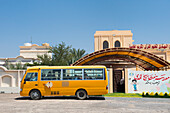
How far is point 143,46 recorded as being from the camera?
45438 mm

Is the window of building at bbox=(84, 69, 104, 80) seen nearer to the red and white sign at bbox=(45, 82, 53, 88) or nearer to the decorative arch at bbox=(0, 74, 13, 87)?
the red and white sign at bbox=(45, 82, 53, 88)

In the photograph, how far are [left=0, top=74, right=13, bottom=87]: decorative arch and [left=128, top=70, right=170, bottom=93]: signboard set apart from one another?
547 inches

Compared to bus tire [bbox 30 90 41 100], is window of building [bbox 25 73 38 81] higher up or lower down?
higher up

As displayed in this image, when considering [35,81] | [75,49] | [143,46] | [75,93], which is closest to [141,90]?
[75,93]

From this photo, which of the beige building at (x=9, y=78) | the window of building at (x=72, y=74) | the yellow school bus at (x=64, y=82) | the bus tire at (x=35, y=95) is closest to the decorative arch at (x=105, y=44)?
the beige building at (x=9, y=78)

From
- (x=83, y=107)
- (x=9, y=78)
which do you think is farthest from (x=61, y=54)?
(x=83, y=107)

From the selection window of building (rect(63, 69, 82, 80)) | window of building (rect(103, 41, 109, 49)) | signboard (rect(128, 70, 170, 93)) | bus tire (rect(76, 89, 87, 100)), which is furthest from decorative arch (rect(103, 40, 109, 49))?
bus tire (rect(76, 89, 87, 100))

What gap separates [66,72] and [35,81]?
2573 mm

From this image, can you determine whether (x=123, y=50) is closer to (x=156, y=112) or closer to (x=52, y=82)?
(x=52, y=82)

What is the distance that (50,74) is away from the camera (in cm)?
1551

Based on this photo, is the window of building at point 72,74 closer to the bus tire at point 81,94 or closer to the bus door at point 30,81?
the bus tire at point 81,94

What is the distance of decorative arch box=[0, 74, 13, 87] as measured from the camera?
22875 mm

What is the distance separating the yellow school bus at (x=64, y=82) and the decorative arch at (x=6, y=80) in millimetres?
8476

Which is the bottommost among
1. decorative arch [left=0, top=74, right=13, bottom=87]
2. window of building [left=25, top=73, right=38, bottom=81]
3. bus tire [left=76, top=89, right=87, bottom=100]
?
bus tire [left=76, top=89, right=87, bottom=100]
